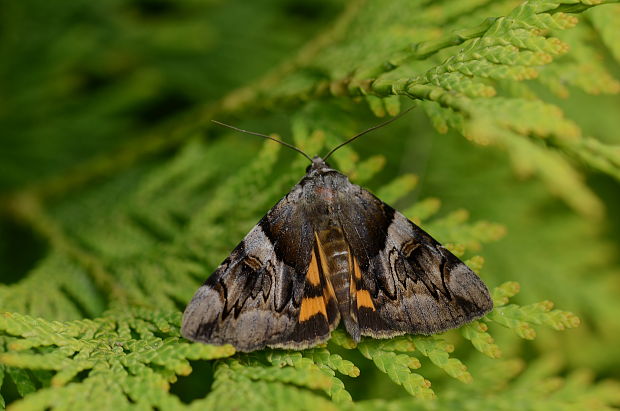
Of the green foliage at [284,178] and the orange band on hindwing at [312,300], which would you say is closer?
the green foliage at [284,178]

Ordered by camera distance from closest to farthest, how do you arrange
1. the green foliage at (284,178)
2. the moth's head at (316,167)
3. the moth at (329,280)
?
the green foliage at (284,178) < the moth at (329,280) < the moth's head at (316,167)

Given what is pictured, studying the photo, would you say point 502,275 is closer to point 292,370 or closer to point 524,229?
point 524,229

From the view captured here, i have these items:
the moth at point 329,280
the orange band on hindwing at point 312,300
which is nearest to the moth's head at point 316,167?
the moth at point 329,280

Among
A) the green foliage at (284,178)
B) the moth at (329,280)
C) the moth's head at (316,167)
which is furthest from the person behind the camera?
the moth's head at (316,167)

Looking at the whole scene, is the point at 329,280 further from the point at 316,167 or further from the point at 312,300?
the point at 316,167

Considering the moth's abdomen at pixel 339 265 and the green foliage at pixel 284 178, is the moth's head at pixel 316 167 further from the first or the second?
the moth's abdomen at pixel 339 265

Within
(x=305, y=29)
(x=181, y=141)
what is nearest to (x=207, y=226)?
(x=181, y=141)

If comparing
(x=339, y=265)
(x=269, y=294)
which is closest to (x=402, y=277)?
(x=339, y=265)

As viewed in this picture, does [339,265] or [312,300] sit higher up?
[339,265]
